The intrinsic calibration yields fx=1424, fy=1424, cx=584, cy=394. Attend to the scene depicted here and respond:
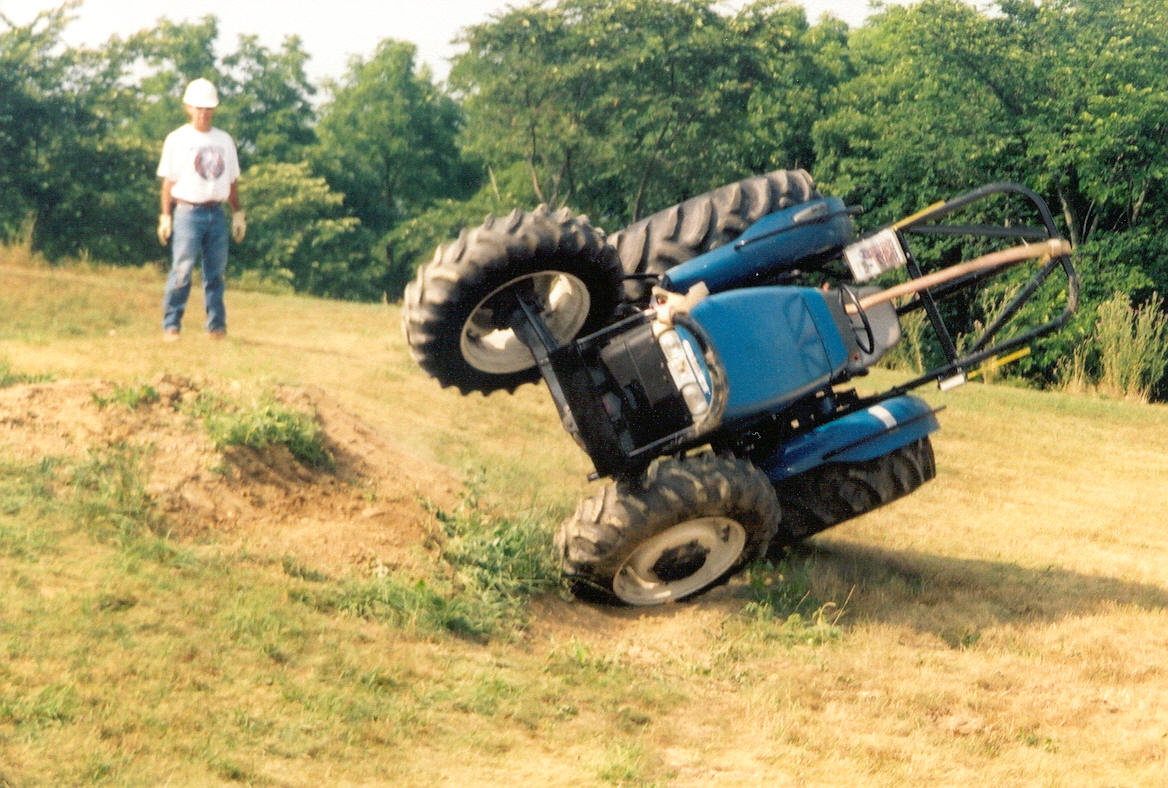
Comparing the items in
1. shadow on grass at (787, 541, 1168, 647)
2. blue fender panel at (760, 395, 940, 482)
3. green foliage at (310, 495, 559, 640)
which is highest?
green foliage at (310, 495, 559, 640)

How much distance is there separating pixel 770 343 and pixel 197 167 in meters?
5.13

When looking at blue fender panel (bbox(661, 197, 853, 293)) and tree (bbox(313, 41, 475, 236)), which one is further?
tree (bbox(313, 41, 475, 236))

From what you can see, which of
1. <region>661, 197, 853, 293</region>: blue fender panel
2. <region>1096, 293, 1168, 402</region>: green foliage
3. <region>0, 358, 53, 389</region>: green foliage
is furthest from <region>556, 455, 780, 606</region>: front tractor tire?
<region>1096, 293, 1168, 402</region>: green foliage

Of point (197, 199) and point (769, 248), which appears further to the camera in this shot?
point (197, 199)

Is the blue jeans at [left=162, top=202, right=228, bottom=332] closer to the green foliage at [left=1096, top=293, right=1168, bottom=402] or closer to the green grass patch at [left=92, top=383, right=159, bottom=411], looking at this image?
the green grass patch at [left=92, top=383, right=159, bottom=411]

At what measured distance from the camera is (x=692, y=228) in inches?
289

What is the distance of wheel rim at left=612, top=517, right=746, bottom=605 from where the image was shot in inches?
261

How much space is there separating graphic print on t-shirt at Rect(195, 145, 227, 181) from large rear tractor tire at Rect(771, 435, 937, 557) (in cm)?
513

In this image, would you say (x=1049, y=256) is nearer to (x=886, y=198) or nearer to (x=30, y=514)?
(x=30, y=514)

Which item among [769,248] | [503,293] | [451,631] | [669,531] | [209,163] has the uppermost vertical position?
[209,163]

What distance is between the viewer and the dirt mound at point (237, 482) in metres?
6.30

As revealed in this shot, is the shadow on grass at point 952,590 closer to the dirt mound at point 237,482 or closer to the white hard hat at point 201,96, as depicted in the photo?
the dirt mound at point 237,482

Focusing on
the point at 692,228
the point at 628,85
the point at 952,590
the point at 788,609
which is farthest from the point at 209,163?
the point at 628,85

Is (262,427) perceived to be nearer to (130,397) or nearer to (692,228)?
(130,397)
